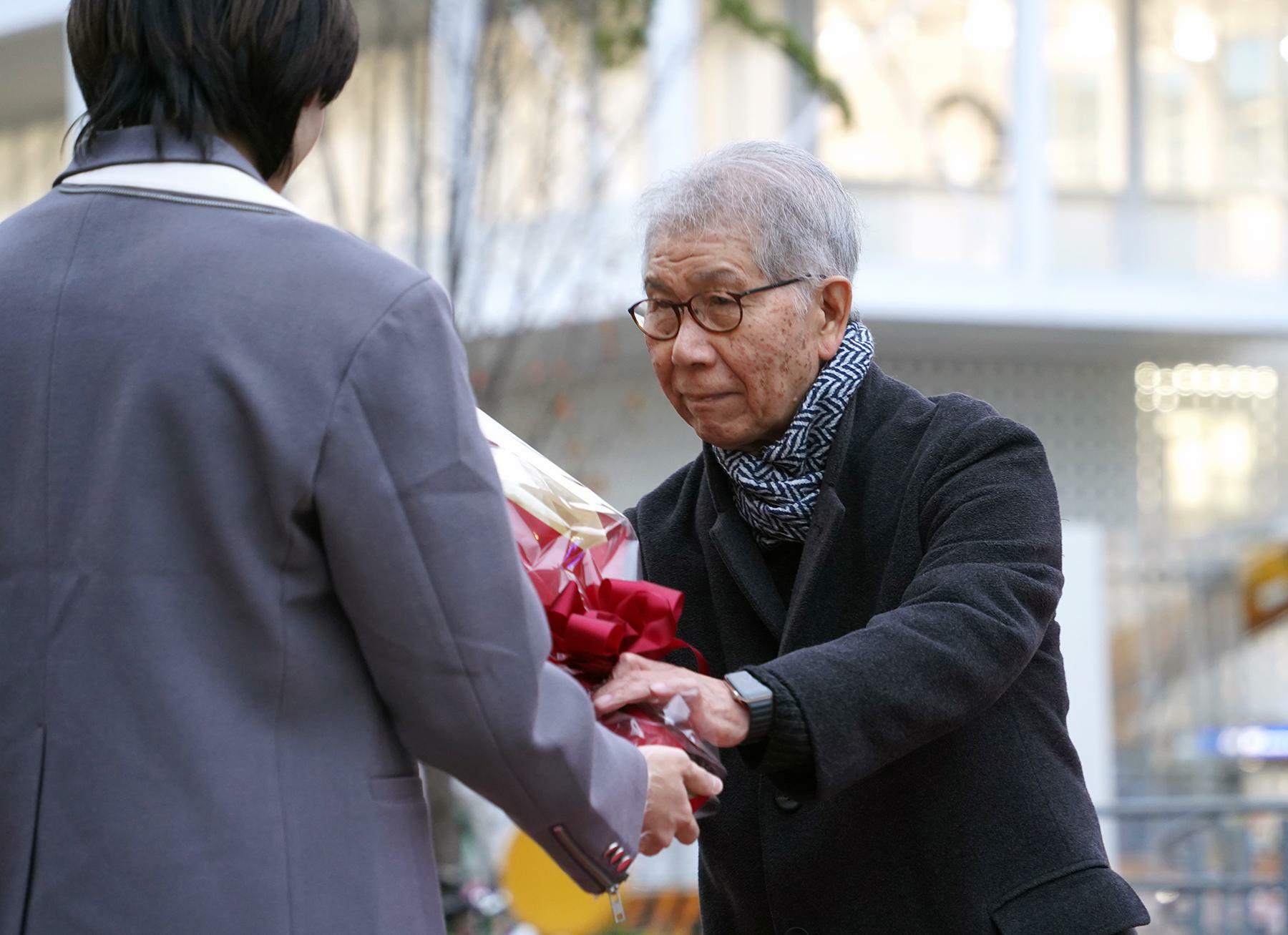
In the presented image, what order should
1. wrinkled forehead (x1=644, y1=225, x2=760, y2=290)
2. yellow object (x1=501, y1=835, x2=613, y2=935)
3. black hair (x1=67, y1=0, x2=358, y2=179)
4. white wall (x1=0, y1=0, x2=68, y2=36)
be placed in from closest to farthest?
black hair (x1=67, y1=0, x2=358, y2=179) → wrinkled forehead (x1=644, y1=225, x2=760, y2=290) → yellow object (x1=501, y1=835, x2=613, y2=935) → white wall (x1=0, y1=0, x2=68, y2=36)

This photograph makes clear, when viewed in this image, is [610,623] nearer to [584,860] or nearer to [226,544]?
[584,860]

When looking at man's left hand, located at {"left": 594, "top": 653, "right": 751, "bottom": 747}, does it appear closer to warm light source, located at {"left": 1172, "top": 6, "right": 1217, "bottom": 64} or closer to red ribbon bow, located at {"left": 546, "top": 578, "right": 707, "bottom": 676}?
red ribbon bow, located at {"left": 546, "top": 578, "right": 707, "bottom": 676}

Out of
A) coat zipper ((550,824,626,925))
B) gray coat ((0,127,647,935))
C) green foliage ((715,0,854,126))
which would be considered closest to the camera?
gray coat ((0,127,647,935))

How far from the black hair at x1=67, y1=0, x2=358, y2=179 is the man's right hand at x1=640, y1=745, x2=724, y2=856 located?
857 millimetres

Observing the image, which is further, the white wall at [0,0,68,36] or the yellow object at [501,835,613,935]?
the white wall at [0,0,68,36]

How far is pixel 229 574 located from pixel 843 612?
43.9 inches

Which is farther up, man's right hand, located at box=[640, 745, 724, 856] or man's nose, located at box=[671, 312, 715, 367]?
man's nose, located at box=[671, 312, 715, 367]

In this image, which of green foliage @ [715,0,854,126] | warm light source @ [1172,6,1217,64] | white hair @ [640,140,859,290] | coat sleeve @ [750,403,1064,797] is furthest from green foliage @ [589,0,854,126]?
warm light source @ [1172,6,1217,64]

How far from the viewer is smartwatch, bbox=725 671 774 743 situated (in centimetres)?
214

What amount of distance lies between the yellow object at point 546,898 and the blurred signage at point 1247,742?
9.19m

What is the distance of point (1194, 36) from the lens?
54.5ft

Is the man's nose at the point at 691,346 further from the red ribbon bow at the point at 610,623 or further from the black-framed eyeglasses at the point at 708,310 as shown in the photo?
the red ribbon bow at the point at 610,623

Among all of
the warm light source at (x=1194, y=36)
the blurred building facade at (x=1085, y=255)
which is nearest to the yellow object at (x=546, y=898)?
the blurred building facade at (x=1085, y=255)

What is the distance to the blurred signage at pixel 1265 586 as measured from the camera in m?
14.8
